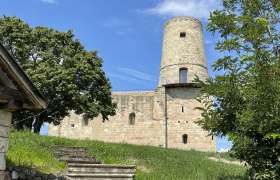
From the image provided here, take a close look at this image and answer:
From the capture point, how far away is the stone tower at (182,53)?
1435 inches

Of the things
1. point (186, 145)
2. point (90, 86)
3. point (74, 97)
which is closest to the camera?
point (74, 97)

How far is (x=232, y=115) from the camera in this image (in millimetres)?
10109

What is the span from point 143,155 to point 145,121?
67.3ft

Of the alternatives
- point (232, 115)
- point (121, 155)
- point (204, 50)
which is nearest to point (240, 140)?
point (232, 115)

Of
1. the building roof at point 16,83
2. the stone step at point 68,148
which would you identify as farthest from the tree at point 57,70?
the building roof at point 16,83

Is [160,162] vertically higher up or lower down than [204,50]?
lower down

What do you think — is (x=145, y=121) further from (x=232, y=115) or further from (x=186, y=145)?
(x=232, y=115)

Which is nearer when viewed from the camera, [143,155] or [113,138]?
[143,155]

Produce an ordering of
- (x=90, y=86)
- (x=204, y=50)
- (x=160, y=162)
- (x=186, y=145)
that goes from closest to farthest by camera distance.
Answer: (x=160, y=162), (x=90, y=86), (x=186, y=145), (x=204, y=50)

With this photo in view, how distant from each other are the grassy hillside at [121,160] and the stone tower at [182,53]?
19.7 metres

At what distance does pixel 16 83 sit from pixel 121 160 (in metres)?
7.65

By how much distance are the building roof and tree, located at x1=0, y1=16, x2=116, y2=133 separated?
47.4 ft

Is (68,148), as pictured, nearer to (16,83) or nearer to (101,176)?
(101,176)

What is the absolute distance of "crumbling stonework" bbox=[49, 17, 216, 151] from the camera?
35.3 m
